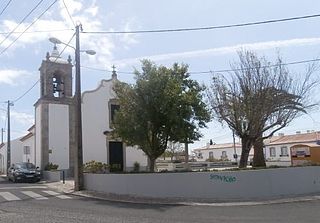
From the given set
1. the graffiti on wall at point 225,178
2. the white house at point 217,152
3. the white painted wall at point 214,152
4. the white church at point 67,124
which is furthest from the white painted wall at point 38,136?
the white painted wall at point 214,152

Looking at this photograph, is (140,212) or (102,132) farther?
(102,132)

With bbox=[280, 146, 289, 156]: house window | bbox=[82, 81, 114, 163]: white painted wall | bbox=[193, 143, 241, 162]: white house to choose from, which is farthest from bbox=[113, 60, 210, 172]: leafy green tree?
bbox=[193, 143, 241, 162]: white house

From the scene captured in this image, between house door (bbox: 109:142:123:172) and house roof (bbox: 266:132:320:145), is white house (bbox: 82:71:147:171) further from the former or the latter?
house roof (bbox: 266:132:320:145)

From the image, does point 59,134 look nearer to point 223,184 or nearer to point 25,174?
point 25,174

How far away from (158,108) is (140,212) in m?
8.88

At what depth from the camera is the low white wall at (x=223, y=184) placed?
19078mm

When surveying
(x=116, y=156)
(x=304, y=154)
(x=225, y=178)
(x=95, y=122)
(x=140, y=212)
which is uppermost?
(x=95, y=122)

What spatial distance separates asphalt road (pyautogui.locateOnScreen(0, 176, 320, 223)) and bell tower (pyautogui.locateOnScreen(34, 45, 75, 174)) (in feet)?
59.7

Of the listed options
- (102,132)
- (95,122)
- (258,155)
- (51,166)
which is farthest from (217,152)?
(258,155)

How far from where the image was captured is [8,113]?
48.5m

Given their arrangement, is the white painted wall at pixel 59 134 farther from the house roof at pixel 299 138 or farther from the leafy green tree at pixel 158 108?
the house roof at pixel 299 138

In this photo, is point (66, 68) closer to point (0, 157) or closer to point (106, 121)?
point (106, 121)

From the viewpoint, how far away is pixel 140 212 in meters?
15.0

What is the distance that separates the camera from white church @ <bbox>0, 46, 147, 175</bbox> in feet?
120
